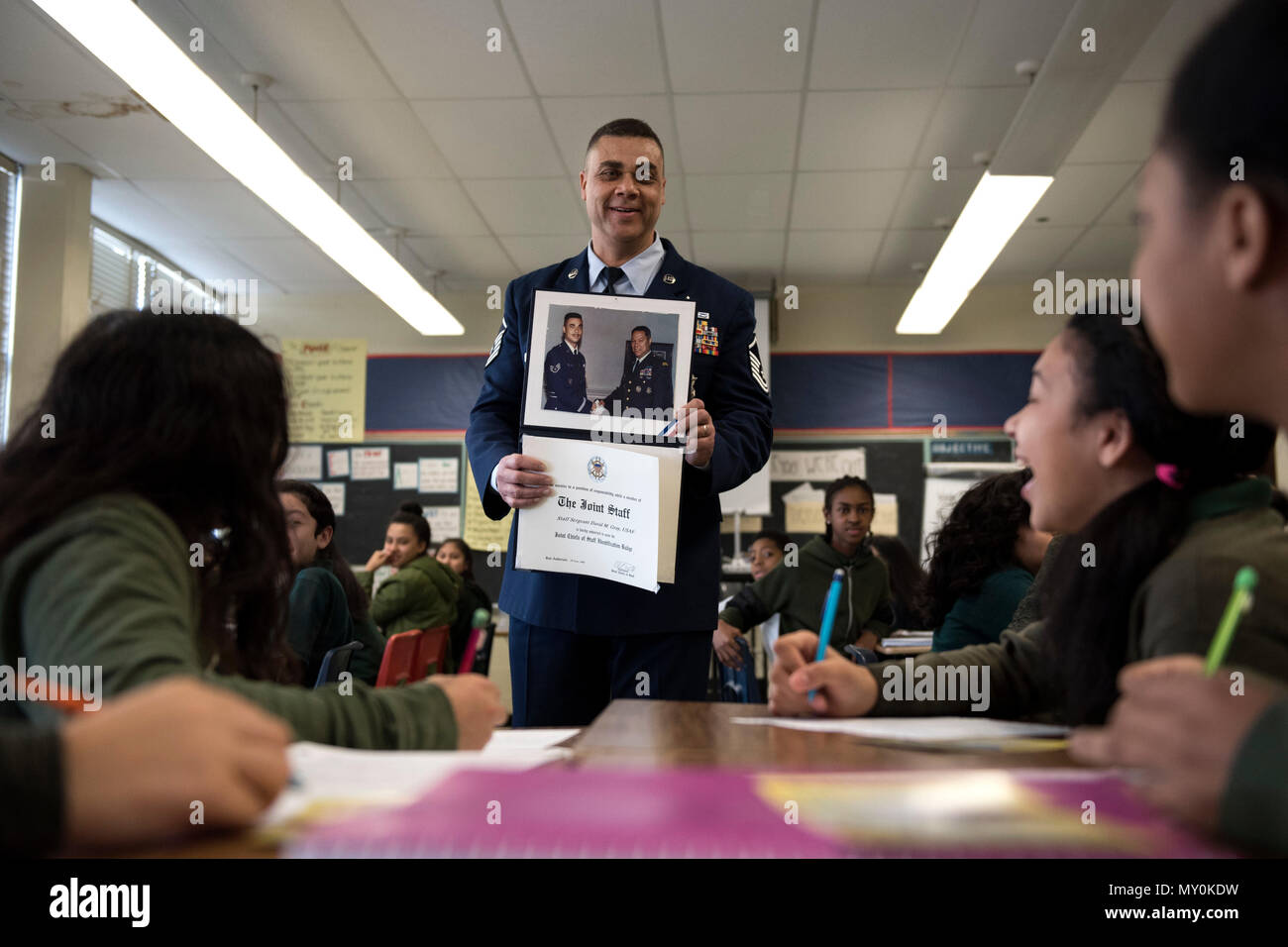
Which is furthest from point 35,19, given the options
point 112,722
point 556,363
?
point 112,722

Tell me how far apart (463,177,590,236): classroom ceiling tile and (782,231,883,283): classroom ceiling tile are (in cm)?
139

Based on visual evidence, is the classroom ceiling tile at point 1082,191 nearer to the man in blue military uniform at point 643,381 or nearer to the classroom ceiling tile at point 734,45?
the classroom ceiling tile at point 734,45

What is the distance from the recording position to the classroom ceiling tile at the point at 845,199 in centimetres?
515

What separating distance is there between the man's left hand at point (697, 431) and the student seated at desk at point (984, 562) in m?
0.98

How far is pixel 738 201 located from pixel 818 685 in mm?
4743

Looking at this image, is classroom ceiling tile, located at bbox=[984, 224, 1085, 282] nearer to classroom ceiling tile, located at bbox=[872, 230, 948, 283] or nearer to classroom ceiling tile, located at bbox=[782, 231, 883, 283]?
classroom ceiling tile, located at bbox=[872, 230, 948, 283]

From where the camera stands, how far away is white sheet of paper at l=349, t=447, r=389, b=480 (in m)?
7.35

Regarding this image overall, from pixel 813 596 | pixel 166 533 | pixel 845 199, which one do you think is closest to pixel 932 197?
pixel 845 199

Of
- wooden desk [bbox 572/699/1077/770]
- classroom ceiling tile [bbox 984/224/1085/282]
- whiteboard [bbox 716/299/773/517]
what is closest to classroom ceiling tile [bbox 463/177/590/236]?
whiteboard [bbox 716/299/773/517]

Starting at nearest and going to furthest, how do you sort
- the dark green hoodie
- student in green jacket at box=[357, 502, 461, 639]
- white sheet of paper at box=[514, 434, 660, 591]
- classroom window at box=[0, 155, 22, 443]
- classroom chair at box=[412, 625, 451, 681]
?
white sheet of paper at box=[514, 434, 660, 591] → classroom chair at box=[412, 625, 451, 681] → the dark green hoodie → student in green jacket at box=[357, 502, 461, 639] → classroom window at box=[0, 155, 22, 443]

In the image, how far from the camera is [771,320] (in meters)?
6.96

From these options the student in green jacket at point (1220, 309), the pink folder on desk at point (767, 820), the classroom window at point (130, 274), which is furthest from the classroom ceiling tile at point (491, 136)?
the pink folder on desk at point (767, 820)

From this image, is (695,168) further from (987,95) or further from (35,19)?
(35,19)

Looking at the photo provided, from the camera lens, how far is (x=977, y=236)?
478 cm
